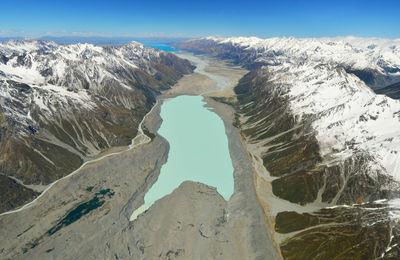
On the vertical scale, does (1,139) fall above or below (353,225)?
above

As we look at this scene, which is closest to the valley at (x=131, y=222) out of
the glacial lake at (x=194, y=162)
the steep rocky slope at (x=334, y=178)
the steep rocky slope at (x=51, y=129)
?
the glacial lake at (x=194, y=162)

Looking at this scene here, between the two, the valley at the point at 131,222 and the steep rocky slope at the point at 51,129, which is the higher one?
the steep rocky slope at the point at 51,129

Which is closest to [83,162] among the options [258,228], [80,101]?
[80,101]

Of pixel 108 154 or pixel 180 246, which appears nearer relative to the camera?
pixel 180 246

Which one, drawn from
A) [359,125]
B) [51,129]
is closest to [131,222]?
[51,129]

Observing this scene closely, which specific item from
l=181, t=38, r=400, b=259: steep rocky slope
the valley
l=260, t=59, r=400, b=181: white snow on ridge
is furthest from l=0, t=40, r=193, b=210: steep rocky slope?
l=260, t=59, r=400, b=181: white snow on ridge

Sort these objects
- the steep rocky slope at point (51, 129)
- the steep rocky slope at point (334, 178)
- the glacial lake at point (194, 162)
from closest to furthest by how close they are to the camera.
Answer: the steep rocky slope at point (334, 178) < the steep rocky slope at point (51, 129) < the glacial lake at point (194, 162)

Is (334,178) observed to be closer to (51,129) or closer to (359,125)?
(359,125)

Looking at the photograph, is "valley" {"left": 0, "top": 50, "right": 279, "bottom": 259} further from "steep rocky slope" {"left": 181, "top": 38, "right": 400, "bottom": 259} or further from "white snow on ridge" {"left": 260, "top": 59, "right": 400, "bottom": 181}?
"white snow on ridge" {"left": 260, "top": 59, "right": 400, "bottom": 181}

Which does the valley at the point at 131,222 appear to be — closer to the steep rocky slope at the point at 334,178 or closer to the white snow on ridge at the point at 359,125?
the steep rocky slope at the point at 334,178

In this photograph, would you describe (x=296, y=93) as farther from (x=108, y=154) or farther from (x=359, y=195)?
(x=108, y=154)

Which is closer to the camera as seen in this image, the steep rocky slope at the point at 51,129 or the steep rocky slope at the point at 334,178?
the steep rocky slope at the point at 334,178
